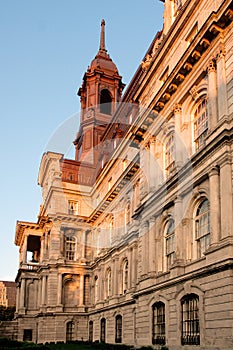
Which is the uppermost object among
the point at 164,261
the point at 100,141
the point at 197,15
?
the point at 100,141

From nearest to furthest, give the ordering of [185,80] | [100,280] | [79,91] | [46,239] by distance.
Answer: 1. [185,80]
2. [100,280]
3. [46,239]
4. [79,91]

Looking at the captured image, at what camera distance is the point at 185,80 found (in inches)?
923

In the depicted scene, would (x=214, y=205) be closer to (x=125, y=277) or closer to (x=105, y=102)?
(x=125, y=277)

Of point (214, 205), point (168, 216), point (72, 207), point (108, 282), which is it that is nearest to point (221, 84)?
point (214, 205)

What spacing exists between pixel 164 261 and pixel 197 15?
42.6 feet

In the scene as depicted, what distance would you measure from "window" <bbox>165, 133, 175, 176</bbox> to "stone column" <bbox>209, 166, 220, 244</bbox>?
505 cm

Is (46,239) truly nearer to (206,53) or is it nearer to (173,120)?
(173,120)

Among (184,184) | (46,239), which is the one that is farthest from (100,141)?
(184,184)

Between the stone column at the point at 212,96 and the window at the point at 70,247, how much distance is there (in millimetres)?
34026

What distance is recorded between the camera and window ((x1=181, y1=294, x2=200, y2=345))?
1916 centimetres

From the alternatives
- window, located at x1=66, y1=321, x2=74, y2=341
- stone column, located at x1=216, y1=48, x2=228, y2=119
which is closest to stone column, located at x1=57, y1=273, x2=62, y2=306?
window, located at x1=66, y1=321, x2=74, y2=341

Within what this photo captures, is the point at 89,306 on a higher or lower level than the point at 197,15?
lower

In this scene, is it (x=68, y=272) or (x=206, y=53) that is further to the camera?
(x=68, y=272)

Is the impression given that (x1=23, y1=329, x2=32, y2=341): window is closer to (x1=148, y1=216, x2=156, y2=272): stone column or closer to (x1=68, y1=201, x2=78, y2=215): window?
(x1=68, y1=201, x2=78, y2=215): window
